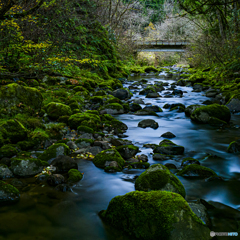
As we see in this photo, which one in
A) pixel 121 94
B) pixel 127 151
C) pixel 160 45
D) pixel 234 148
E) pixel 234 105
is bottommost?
→ pixel 234 148

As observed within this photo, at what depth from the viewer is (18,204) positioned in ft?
10.3

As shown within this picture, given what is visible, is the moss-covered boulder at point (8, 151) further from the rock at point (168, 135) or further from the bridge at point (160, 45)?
the bridge at point (160, 45)

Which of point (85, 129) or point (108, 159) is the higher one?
point (85, 129)

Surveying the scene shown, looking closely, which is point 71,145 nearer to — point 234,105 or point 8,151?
point 8,151

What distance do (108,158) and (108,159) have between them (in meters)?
0.02

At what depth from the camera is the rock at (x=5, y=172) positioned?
375cm

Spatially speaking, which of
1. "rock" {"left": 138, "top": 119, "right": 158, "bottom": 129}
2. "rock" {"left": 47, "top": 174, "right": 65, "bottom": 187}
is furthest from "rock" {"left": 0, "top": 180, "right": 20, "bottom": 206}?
"rock" {"left": 138, "top": 119, "right": 158, "bottom": 129}

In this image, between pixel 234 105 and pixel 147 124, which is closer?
pixel 147 124

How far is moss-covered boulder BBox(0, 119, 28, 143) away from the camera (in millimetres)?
4840

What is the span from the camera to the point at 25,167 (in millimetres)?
3908

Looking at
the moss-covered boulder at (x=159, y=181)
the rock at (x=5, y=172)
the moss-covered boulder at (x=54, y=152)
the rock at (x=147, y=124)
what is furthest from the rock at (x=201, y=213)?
the rock at (x=147, y=124)

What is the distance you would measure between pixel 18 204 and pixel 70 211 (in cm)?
75

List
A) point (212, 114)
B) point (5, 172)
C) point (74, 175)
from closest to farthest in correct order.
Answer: point (5, 172) < point (74, 175) < point (212, 114)

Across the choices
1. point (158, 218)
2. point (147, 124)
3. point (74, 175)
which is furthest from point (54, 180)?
point (147, 124)
